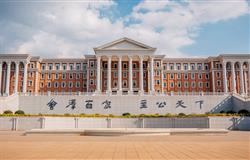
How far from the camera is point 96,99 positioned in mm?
45875

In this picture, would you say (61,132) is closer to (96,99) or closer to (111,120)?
(111,120)

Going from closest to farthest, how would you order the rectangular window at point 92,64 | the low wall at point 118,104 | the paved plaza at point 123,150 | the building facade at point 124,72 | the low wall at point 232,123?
1. the paved plaza at point 123,150
2. the low wall at point 232,123
3. the low wall at point 118,104
4. the building facade at point 124,72
5. the rectangular window at point 92,64

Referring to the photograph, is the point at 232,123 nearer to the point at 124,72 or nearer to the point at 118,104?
the point at 118,104

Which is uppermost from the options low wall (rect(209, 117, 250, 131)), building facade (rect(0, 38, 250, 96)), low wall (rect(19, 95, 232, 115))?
building facade (rect(0, 38, 250, 96))

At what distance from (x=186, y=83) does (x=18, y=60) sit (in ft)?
151

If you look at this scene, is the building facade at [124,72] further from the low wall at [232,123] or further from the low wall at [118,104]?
the low wall at [232,123]

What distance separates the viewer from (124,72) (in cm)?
6844

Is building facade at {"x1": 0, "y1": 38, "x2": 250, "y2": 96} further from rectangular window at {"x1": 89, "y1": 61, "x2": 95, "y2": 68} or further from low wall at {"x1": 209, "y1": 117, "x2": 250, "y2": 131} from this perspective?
low wall at {"x1": 209, "y1": 117, "x2": 250, "y2": 131}

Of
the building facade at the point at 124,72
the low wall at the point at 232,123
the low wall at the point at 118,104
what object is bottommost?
the low wall at the point at 232,123

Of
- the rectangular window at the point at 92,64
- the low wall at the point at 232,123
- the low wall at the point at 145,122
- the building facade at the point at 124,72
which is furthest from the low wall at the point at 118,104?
the rectangular window at the point at 92,64

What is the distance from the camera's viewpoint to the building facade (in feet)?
Result: 205

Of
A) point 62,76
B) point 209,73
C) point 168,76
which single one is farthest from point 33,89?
point 209,73

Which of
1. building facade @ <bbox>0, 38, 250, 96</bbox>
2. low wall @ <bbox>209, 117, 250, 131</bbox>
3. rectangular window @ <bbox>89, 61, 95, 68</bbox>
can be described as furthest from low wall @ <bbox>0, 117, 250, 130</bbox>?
rectangular window @ <bbox>89, 61, 95, 68</bbox>

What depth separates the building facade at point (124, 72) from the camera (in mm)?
62375
